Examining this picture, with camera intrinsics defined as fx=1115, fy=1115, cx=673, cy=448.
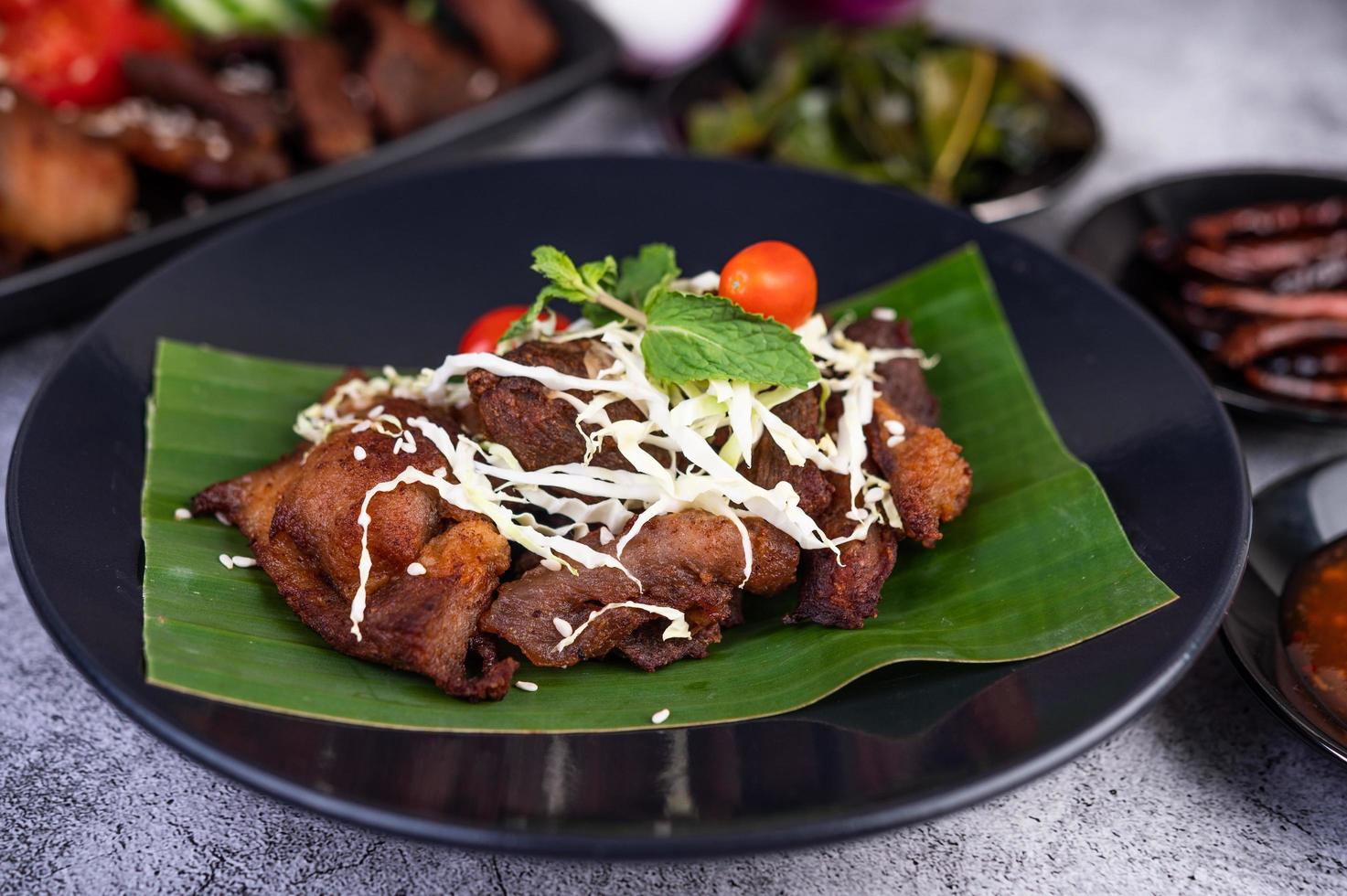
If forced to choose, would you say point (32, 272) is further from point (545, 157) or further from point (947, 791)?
point (947, 791)

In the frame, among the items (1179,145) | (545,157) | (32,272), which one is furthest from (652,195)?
(1179,145)

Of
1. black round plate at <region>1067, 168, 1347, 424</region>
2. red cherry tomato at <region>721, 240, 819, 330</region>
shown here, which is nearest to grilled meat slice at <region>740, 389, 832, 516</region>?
red cherry tomato at <region>721, 240, 819, 330</region>

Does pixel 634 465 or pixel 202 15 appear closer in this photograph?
pixel 634 465

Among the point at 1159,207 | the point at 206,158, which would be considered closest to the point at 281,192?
the point at 206,158

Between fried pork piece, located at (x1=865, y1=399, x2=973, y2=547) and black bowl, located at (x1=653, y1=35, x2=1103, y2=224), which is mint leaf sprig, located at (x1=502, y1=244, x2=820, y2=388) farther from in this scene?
black bowl, located at (x1=653, y1=35, x2=1103, y2=224)

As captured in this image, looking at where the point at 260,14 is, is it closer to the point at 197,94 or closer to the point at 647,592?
the point at 197,94

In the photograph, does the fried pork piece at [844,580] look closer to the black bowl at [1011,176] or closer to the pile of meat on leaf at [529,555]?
the pile of meat on leaf at [529,555]
